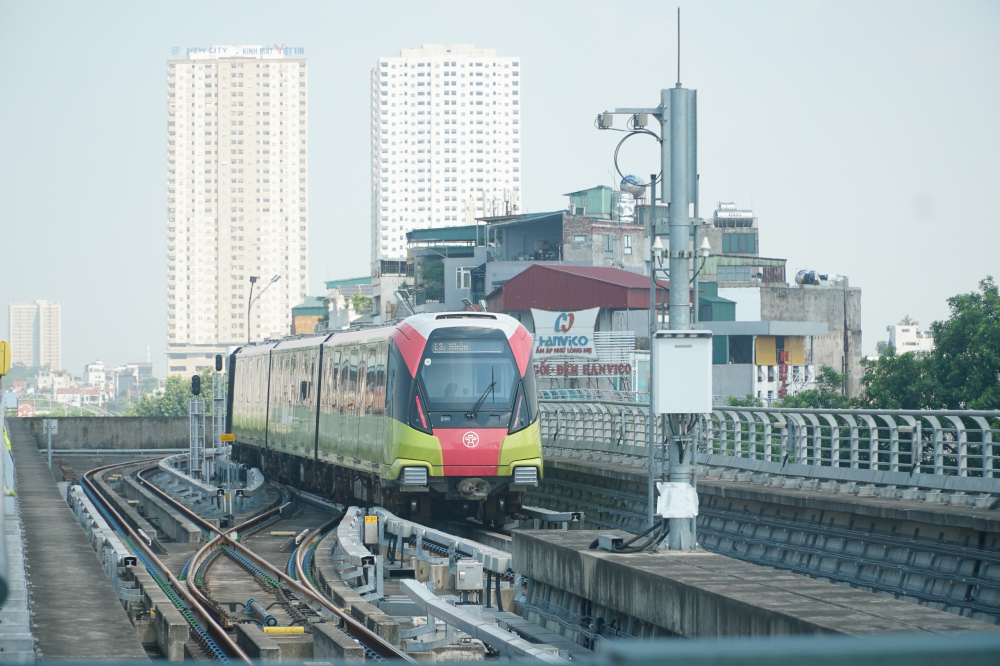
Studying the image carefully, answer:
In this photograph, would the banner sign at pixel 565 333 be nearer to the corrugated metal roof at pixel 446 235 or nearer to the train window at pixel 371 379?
the corrugated metal roof at pixel 446 235

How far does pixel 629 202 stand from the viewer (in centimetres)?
8231

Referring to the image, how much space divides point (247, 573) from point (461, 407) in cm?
398

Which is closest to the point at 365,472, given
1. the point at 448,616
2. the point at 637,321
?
the point at 448,616

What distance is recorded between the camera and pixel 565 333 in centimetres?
6353

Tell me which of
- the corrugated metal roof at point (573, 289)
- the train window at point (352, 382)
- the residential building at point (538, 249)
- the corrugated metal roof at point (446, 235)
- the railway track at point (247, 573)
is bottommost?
the railway track at point (247, 573)

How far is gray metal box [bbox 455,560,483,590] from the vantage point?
14.1m

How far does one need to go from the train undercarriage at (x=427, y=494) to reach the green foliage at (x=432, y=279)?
5659cm

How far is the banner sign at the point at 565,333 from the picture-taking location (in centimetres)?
6103

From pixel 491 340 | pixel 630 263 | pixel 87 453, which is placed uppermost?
pixel 630 263

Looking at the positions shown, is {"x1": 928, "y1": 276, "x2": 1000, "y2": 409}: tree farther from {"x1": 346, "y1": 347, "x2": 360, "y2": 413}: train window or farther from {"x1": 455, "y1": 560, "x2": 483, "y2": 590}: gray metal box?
{"x1": 455, "y1": 560, "x2": 483, "y2": 590}: gray metal box

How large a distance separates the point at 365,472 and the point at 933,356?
A: 3034cm

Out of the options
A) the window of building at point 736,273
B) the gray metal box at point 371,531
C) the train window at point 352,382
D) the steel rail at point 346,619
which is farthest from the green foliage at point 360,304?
the gray metal box at point 371,531

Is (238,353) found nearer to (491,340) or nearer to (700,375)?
(491,340)

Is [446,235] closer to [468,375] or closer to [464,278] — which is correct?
[464,278]
